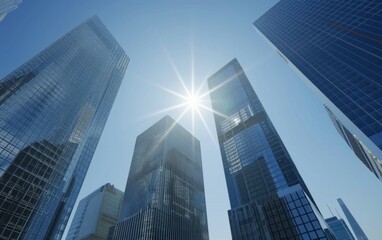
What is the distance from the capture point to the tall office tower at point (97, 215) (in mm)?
145387

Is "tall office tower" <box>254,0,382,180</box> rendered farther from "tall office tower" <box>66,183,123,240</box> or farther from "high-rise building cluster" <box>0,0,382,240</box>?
"tall office tower" <box>66,183,123,240</box>

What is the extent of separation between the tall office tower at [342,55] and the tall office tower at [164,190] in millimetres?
75303

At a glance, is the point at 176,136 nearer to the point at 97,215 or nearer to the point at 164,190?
the point at 164,190

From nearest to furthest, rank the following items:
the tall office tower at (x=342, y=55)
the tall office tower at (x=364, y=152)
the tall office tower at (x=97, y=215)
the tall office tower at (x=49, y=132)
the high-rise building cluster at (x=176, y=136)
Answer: the tall office tower at (x=342, y=55) → the tall office tower at (x=49, y=132) → the high-rise building cluster at (x=176, y=136) → the tall office tower at (x=364, y=152) → the tall office tower at (x=97, y=215)

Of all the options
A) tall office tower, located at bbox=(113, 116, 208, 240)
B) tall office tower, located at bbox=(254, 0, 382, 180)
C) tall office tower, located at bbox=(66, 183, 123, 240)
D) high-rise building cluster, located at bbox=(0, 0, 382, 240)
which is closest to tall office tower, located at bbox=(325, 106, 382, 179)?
high-rise building cluster, located at bbox=(0, 0, 382, 240)

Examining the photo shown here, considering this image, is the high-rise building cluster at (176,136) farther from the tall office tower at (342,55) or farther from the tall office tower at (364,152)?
the tall office tower at (364,152)

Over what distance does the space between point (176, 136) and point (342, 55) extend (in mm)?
96244

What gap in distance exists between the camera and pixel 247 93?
139125mm

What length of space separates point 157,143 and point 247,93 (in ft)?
217

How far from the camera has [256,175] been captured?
315 ft

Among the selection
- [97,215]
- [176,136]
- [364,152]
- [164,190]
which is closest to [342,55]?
[364,152]

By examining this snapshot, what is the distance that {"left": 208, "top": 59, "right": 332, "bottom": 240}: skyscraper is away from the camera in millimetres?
67938

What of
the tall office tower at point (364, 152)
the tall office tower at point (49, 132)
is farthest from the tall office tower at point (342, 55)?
the tall office tower at point (49, 132)

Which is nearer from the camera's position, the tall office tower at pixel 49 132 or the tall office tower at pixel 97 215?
the tall office tower at pixel 49 132
